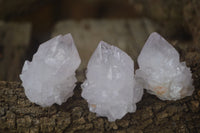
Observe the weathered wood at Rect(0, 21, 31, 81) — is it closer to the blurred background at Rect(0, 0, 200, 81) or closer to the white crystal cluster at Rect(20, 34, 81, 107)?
the blurred background at Rect(0, 0, 200, 81)

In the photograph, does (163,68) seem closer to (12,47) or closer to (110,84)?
(110,84)

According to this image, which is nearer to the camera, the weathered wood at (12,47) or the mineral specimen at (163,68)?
the mineral specimen at (163,68)

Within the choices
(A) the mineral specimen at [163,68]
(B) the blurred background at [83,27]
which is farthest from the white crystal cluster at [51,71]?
(B) the blurred background at [83,27]

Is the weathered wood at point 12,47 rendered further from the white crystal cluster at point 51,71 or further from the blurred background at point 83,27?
the white crystal cluster at point 51,71

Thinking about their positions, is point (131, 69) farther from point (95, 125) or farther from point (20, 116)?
point (20, 116)

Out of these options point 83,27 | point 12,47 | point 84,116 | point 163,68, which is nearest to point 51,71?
point 84,116

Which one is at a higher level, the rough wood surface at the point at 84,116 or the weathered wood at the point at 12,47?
the weathered wood at the point at 12,47
